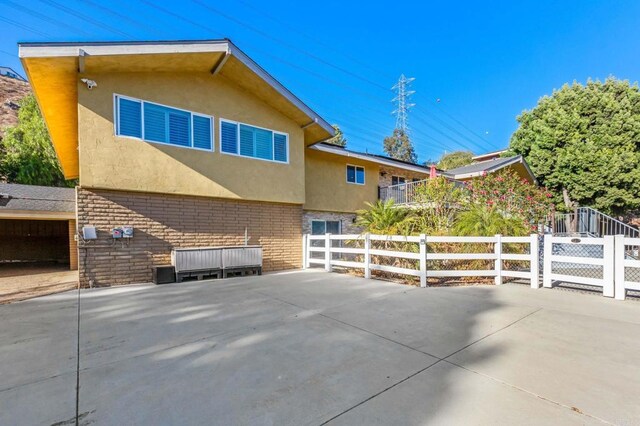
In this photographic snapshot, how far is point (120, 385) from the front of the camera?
2707 mm

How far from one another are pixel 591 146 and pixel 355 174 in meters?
12.6

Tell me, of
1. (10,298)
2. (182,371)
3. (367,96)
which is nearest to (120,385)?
(182,371)

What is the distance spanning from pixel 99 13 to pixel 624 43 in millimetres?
27581

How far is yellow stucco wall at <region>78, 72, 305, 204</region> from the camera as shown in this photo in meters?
7.34

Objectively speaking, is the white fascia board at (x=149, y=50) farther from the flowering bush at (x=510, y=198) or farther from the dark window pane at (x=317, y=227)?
the flowering bush at (x=510, y=198)

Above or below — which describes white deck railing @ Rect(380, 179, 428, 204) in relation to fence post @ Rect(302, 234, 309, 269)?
above

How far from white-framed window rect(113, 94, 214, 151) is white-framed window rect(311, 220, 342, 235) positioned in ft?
17.2

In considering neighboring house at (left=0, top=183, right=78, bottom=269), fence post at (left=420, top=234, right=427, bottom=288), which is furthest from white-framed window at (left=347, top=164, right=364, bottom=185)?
neighboring house at (left=0, top=183, right=78, bottom=269)

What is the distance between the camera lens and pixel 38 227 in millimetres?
15141

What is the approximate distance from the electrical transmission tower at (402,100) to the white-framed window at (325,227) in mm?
30646

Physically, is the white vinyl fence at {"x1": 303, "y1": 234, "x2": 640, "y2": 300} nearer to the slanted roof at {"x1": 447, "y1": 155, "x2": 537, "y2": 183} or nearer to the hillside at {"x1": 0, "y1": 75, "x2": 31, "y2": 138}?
the slanted roof at {"x1": 447, "y1": 155, "x2": 537, "y2": 183}

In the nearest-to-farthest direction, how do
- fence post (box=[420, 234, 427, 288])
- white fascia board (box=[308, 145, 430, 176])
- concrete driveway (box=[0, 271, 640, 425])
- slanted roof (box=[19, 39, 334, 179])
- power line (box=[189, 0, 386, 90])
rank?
concrete driveway (box=[0, 271, 640, 425]), slanted roof (box=[19, 39, 334, 179]), fence post (box=[420, 234, 427, 288]), white fascia board (box=[308, 145, 430, 176]), power line (box=[189, 0, 386, 90])

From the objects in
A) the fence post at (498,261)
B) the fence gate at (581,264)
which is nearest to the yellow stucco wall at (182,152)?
the fence post at (498,261)

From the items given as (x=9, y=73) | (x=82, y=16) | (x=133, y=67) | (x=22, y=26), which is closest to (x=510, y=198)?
(x=133, y=67)
